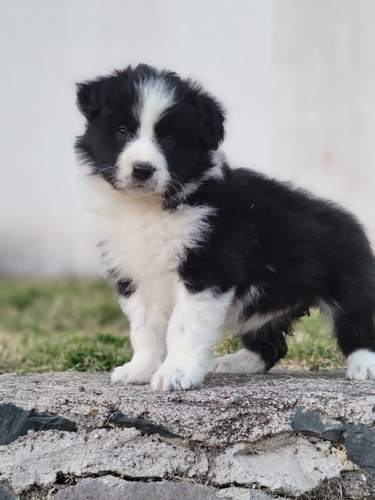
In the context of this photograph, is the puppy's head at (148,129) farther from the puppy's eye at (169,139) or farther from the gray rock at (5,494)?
the gray rock at (5,494)

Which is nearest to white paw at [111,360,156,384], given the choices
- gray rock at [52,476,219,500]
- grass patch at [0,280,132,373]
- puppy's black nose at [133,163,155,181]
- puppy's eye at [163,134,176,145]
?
gray rock at [52,476,219,500]

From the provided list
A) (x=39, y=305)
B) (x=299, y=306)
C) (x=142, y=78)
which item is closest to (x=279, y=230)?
(x=299, y=306)

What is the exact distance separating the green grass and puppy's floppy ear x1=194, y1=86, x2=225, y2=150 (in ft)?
4.44

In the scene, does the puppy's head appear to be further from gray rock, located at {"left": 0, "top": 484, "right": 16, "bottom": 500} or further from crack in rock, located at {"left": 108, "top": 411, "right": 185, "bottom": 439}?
gray rock, located at {"left": 0, "top": 484, "right": 16, "bottom": 500}

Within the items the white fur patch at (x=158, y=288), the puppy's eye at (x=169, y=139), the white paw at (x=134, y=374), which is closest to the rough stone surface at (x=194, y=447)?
the white fur patch at (x=158, y=288)

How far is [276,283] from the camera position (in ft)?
14.2

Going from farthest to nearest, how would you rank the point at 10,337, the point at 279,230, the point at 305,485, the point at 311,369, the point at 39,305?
the point at 39,305 < the point at 10,337 < the point at 311,369 < the point at 279,230 < the point at 305,485

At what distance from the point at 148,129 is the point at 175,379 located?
3.75ft

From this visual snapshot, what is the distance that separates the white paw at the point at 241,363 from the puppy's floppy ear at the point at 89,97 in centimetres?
158

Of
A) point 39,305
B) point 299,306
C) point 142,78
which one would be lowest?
point 39,305

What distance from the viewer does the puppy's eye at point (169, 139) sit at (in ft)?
13.2

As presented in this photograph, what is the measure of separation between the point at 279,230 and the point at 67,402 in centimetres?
137

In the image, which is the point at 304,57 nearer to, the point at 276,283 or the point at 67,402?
the point at 276,283

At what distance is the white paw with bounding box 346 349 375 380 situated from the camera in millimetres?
4418
